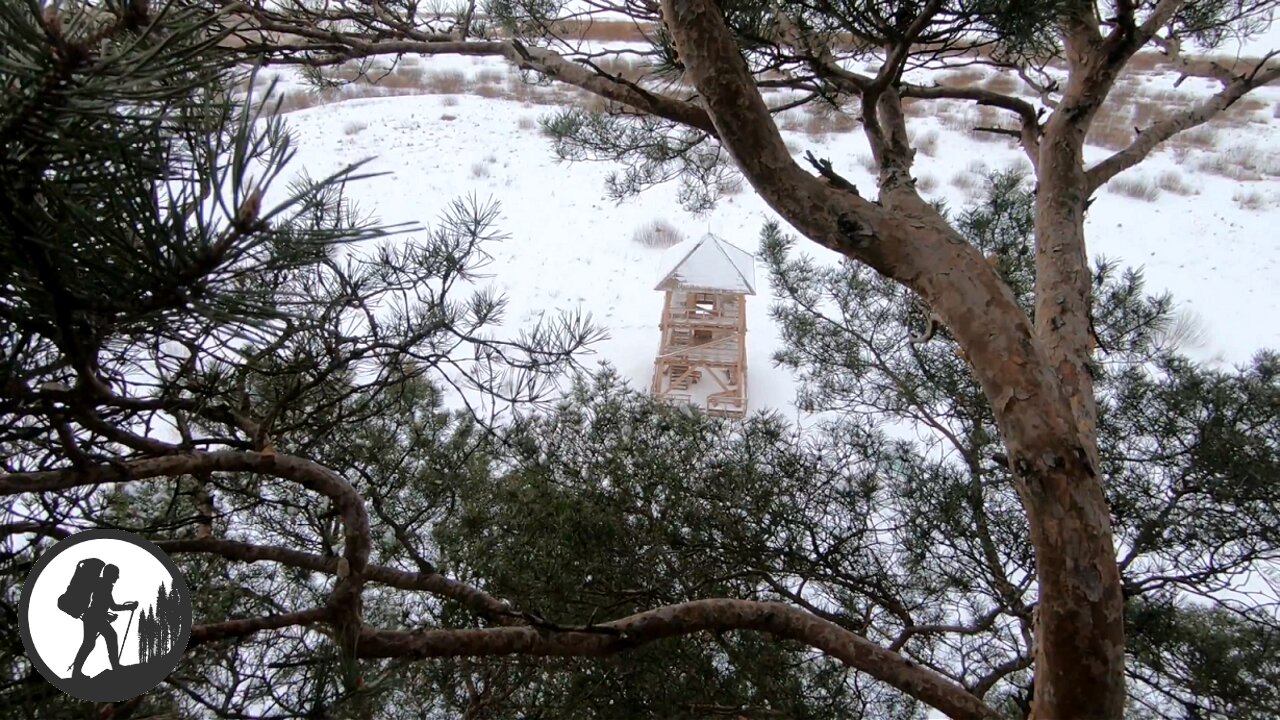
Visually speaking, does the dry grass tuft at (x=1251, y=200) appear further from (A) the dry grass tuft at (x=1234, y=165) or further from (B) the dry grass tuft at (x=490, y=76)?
(B) the dry grass tuft at (x=490, y=76)

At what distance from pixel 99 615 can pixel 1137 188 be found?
6847mm

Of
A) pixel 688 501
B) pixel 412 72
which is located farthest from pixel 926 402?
pixel 412 72

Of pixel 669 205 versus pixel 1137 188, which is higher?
pixel 1137 188

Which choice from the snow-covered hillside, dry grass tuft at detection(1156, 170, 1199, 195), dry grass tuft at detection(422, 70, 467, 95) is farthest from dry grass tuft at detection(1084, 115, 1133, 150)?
dry grass tuft at detection(422, 70, 467, 95)

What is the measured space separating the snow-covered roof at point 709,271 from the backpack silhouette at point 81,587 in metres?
2.63

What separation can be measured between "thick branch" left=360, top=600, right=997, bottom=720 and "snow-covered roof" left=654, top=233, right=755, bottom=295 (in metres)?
2.11

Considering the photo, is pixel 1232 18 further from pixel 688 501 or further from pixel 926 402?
pixel 688 501

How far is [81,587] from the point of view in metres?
0.57

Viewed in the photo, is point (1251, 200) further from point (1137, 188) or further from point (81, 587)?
point (81, 587)

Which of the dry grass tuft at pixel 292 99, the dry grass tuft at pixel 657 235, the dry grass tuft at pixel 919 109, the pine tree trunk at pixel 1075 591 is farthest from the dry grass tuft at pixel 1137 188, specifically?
the pine tree trunk at pixel 1075 591

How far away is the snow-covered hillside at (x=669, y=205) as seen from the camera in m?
4.20

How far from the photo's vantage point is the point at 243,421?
33.2 inches

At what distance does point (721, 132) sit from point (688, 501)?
93cm

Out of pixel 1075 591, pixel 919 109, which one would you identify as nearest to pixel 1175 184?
pixel 919 109
